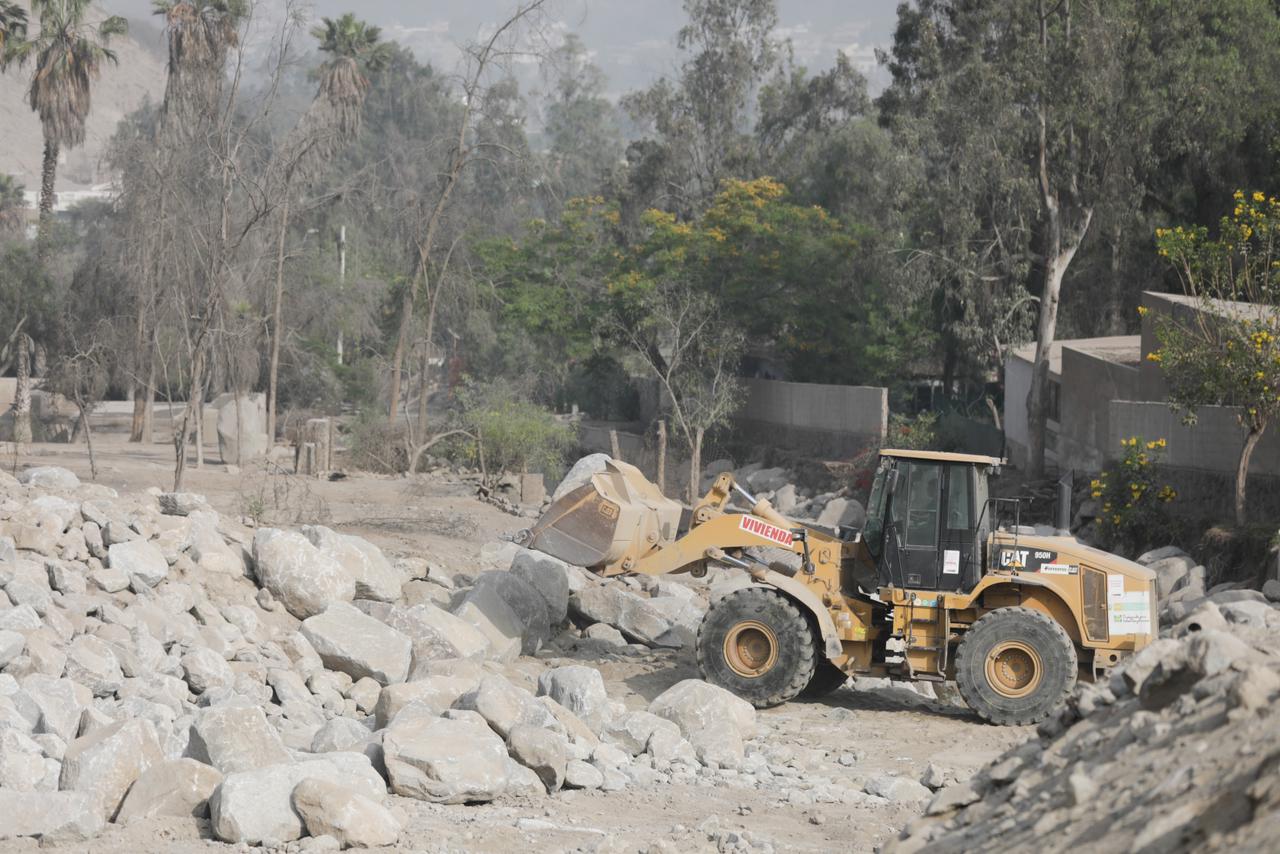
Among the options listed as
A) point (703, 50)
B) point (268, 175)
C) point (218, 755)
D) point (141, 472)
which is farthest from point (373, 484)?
point (703, 50)

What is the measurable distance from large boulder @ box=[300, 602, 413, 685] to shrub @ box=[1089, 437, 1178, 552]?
12.1 metres

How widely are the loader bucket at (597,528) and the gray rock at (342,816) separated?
543cm

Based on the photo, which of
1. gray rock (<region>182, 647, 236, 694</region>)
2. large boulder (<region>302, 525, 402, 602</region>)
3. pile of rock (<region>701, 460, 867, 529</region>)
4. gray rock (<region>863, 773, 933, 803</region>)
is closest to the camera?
gray rock (<region>863, 773, 933, 803</region>)

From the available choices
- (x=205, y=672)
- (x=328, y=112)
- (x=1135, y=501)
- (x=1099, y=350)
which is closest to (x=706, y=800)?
(x=205, y=672)

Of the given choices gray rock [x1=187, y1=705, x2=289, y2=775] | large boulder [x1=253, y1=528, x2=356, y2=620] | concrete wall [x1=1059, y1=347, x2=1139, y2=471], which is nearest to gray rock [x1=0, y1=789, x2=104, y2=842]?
gray rock [x1=187, y1=705, x2=289, y2=775]

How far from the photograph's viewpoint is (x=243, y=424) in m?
30.9

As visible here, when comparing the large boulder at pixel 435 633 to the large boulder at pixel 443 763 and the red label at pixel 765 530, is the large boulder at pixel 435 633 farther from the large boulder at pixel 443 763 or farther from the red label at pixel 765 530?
the large boulder at pixel 443 763

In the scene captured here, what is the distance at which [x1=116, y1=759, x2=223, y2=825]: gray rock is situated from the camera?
8312mm

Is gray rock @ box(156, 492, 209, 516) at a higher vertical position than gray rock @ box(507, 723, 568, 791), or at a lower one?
higher

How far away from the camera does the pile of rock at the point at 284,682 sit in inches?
329

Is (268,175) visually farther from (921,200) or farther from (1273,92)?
(1273,92)

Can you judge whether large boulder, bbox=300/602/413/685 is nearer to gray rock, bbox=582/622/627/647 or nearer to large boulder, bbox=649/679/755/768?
large boulder, bbox=649/679/755/768

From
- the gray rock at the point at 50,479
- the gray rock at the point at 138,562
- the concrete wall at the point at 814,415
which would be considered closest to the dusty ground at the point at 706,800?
the gray rock at the point at 50,479

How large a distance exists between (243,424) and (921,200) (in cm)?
1484
